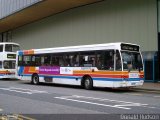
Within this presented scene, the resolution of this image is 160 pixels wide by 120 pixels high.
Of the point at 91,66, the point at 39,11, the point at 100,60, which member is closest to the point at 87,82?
the point at 91,66

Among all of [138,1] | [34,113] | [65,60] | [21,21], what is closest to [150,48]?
[138,1]

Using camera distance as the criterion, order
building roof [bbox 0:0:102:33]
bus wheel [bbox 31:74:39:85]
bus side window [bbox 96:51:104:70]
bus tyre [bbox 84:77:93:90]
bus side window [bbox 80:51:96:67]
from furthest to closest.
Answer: building roof [bbox 0:0:102:33], bus wheel [bbox 31:74:39:85], bus tyre [bbox 84:77:93:90], bus side window [bbox 80:51:96:67], bus side window [bbox 96:51:104:70]

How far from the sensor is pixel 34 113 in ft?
36.8

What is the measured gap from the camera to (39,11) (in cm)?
4069

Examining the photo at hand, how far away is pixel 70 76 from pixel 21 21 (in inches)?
1083

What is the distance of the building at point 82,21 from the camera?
28.2 m

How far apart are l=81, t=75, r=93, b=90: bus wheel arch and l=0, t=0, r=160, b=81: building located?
321 inches

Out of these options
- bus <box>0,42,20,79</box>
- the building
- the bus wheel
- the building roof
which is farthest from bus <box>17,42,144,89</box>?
the building roof

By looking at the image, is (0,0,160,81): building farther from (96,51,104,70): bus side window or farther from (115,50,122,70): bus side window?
(115,50,122,70): bus side window

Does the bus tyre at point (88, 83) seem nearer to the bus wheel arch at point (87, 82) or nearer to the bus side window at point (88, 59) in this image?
the bus wheel arch at point (87, 82)

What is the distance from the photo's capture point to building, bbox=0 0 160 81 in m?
28.2

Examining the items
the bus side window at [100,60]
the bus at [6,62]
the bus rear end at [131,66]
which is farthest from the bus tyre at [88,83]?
the bus at [6,62]

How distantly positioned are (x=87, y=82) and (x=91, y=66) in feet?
3.70

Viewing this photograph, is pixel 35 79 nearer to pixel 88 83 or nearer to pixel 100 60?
pixel 88 83
